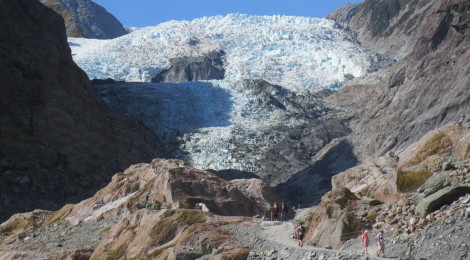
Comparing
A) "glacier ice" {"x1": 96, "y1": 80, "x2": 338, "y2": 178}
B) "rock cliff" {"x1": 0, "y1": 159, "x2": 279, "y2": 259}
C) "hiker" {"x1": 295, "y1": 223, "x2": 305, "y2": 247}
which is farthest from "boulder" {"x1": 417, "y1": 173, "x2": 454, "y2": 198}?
"glacier ice" {"x1": 96, "y1": 80, "x2": 338, "y2": 178}

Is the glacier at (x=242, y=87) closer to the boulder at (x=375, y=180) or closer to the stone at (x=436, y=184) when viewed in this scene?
the boulder at (x=375, y=180)

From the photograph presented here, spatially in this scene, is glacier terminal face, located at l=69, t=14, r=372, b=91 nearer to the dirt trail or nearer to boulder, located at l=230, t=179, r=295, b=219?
boulder, located at l=230, t=179, r=295, b=219

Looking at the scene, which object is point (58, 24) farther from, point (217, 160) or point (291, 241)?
point (291, 241)

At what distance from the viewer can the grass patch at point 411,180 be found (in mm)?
20672

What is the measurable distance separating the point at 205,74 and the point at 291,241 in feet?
430

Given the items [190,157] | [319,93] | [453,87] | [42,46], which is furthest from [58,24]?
[319,93]

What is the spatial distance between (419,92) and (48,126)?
4677cm

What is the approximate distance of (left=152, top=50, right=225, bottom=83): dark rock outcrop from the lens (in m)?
144

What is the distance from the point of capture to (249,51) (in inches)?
6206

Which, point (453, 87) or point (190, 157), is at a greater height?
point (453, 87)

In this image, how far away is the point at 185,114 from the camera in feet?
353

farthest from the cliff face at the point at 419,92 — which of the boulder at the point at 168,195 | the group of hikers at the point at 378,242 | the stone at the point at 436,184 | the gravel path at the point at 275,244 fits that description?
the group of hikers at the point at 378,242

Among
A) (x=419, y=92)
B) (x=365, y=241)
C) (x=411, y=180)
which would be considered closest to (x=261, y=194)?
(x=411, y=180)

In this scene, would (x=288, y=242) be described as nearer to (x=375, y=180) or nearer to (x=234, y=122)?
(x=375, y=180)
